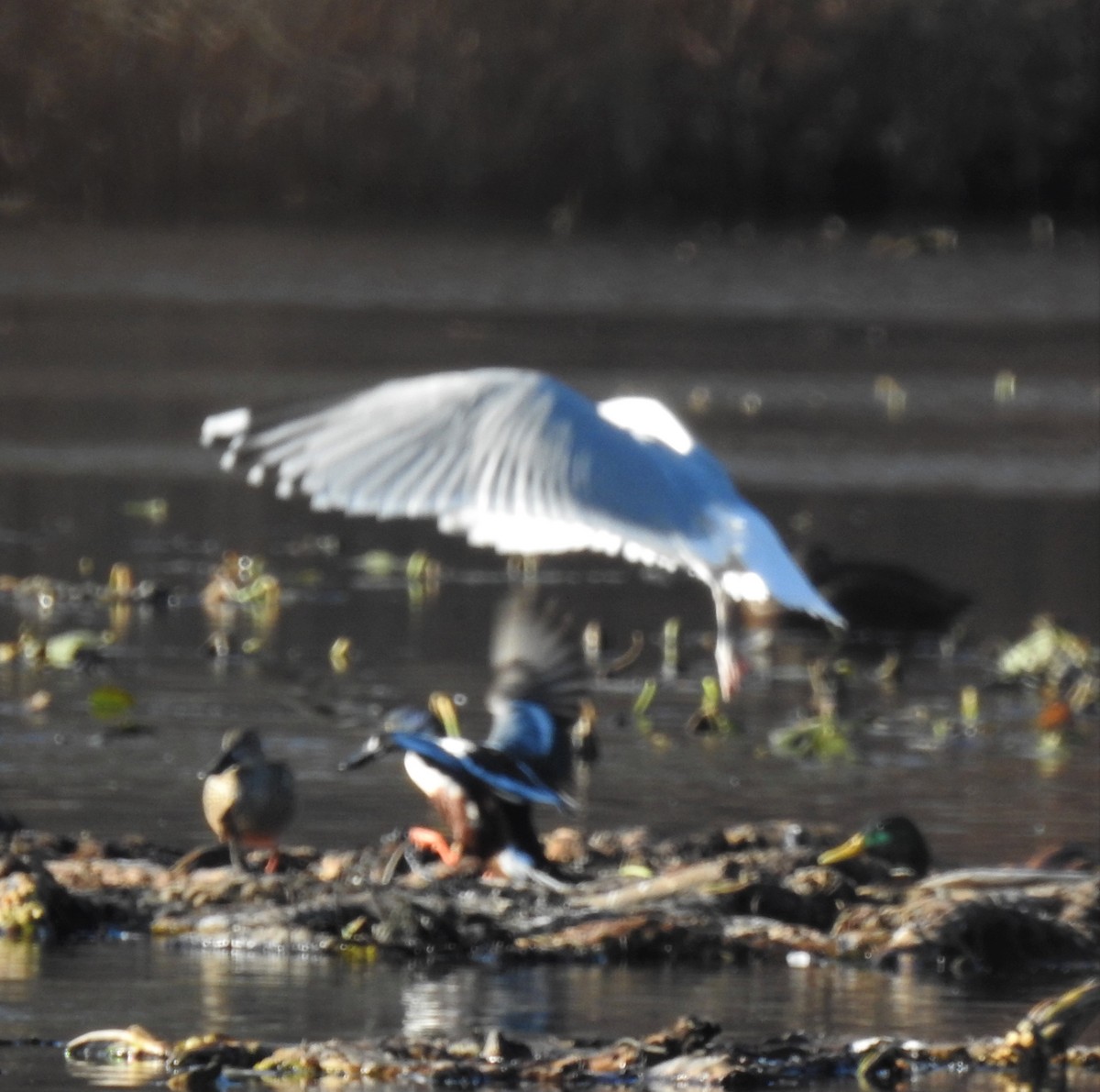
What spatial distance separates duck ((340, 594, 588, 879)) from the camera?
9.16m

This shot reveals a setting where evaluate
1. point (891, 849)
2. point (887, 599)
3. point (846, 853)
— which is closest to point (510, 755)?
point (846, 853)

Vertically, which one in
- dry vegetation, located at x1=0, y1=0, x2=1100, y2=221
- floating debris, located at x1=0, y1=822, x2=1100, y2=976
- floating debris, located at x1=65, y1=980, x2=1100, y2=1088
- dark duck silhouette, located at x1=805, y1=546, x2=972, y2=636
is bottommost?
floating debris, located at x1=65, y1=980, x2=1100, y2=1088

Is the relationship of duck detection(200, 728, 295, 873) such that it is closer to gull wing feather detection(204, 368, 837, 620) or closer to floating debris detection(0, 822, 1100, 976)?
floating debris detection(0, 822, 1100, 976)

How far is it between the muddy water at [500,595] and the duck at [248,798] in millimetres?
559

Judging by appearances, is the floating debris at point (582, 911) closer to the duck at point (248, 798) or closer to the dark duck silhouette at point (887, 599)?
the duck at point (248, 798)

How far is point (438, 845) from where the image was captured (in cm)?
927

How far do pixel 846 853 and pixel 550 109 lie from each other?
45.3 meters

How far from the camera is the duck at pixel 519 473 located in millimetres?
9586

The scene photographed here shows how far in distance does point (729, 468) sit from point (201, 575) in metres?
5.83

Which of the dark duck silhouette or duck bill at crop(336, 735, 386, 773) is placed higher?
the dark duck silhouette

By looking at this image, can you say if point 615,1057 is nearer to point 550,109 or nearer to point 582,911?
point 582,911

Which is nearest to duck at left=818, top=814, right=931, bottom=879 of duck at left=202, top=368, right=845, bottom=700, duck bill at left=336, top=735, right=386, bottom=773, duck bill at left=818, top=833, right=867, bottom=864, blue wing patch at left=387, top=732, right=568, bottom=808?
duck bill at left=818, top=833, right=867, bottom=864

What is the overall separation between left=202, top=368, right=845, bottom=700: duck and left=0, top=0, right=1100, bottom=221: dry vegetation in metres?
42.6

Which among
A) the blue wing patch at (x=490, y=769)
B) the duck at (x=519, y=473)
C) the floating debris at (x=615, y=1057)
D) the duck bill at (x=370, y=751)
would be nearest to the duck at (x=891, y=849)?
the duck at (x=519, y=473)
